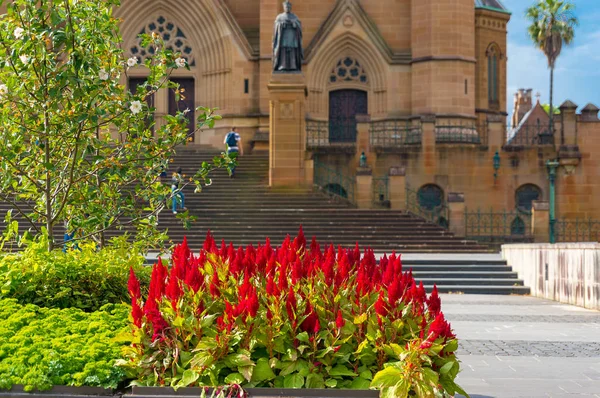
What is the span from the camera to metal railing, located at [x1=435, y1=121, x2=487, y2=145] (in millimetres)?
34844

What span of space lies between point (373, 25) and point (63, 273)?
31808mm

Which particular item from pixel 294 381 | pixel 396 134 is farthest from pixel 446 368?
pixel 396 134

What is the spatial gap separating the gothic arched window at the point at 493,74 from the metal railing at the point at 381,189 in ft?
47.5

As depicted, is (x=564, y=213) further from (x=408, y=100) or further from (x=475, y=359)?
(x=475, y=359)

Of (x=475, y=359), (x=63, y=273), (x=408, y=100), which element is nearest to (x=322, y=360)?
(x=63, y=273)

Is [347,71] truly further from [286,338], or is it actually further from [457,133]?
[286,338]

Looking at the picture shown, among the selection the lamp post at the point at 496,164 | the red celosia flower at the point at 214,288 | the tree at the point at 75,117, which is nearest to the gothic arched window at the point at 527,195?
the lamp post at the point at 496,164

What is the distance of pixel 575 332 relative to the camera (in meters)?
11.8

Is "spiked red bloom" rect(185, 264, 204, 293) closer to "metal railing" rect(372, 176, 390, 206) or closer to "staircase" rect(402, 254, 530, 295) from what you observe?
"staircase" rect(402, 254, 530, 295)

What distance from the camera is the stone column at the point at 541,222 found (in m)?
28.9

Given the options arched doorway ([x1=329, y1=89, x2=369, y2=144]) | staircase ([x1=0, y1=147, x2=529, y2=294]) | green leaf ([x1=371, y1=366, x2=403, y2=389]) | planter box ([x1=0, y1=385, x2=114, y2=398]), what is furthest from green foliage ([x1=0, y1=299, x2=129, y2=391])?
arched doorway ([x1=329, y1=89, x2=369, y2=144])

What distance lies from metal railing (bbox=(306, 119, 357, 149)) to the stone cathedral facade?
0.05m

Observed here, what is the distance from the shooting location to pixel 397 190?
28.7 metres

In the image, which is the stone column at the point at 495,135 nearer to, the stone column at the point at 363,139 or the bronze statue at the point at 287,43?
the stone column at the point at 363,139
